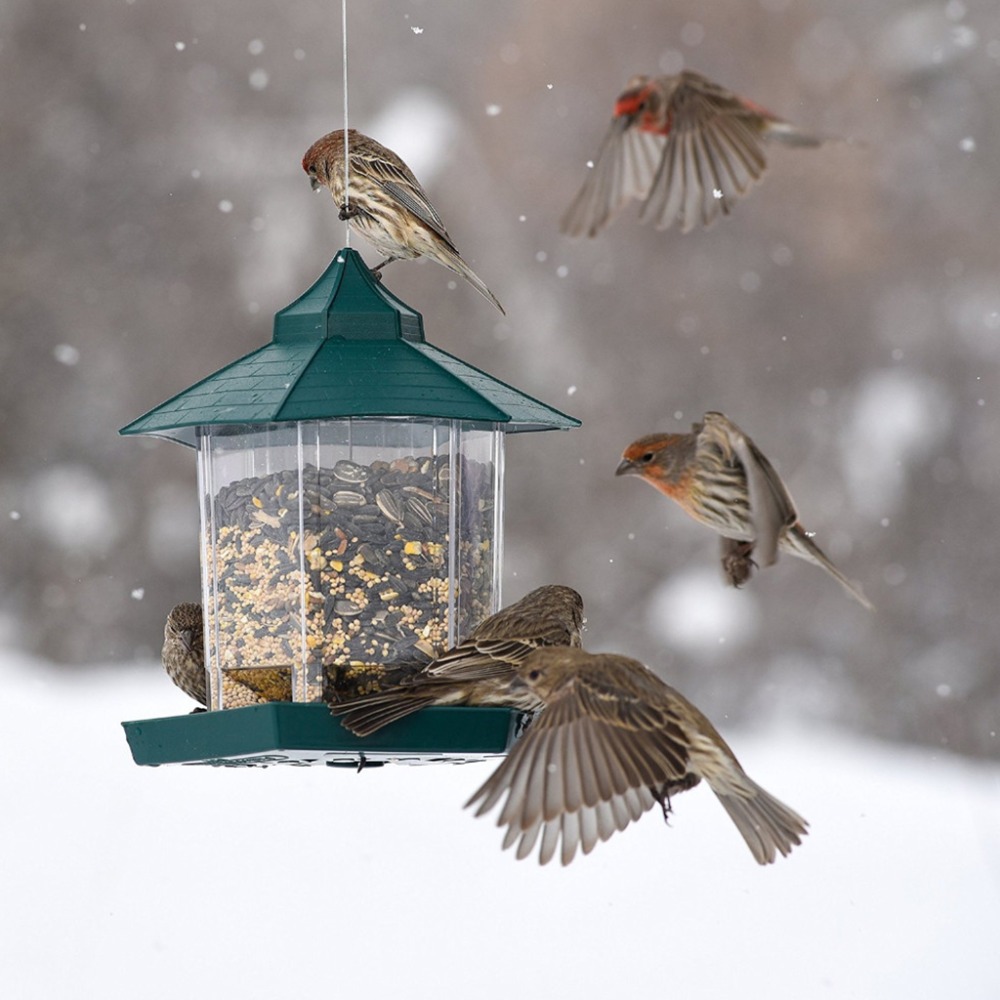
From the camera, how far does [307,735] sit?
4918 mm

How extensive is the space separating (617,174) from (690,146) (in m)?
0.23

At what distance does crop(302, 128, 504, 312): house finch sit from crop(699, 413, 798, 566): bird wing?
1.49 metres

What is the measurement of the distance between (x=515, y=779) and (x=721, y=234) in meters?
7.49

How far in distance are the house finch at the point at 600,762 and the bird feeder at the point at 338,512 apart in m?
0.29

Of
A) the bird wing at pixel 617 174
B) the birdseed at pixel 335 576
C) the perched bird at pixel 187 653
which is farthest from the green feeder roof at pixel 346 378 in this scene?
the bird wing at pixel 617 174

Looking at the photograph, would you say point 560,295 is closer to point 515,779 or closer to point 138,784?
point 138,784

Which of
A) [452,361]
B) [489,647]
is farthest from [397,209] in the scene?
[489,647]

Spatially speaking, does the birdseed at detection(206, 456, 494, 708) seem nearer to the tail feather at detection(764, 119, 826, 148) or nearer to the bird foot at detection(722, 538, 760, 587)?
the bird foot at detection(722, 538, 760, 587)

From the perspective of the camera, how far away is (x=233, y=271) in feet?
37.2

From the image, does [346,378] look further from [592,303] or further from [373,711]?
[592,303]

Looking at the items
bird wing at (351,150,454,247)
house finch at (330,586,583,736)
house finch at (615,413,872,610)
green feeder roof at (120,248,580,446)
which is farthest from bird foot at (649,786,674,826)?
bird wing at (351,150,454,247)

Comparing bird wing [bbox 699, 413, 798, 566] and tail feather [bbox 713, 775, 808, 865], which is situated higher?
bird wing [bbox 699, 413, 798, 566]

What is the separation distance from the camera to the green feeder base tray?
16.1 feet

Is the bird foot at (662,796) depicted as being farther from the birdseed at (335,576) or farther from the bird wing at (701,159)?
the bird wing at (701,159)
